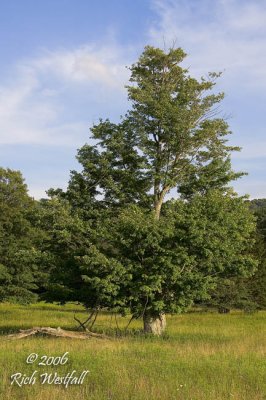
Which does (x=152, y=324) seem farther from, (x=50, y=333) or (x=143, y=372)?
(x=143, y=372)

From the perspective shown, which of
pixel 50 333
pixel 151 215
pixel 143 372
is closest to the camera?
pixel 143 372

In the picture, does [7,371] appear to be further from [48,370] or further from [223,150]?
[223,150]

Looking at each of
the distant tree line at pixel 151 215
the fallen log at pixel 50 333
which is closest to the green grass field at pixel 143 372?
the fallen log at pixel 50 333

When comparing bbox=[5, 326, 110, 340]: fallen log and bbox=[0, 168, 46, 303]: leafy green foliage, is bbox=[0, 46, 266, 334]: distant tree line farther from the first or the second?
bbox=[0, 168, 46, 303]: leafy green foliage

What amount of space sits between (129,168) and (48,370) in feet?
43.5

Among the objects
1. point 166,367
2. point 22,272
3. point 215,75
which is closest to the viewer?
point 166,367

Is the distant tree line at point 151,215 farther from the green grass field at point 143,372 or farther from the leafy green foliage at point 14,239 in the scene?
the leafy green foliage at point 14,239

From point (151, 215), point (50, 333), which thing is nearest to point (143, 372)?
point (50, 333)

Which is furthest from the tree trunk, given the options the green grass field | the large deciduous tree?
the green grass field

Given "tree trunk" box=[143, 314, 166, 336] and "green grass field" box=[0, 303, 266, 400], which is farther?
"tree trunk" box=[143, 314, 166, 336]

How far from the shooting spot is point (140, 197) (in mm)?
22234

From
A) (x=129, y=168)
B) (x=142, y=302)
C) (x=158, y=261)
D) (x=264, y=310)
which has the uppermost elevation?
(x=129, y=168)

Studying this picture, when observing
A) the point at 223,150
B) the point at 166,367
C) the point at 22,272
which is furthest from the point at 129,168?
the point at 22,272

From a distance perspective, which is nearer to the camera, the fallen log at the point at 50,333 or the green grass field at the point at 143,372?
the green grass field at the point at 143,372
